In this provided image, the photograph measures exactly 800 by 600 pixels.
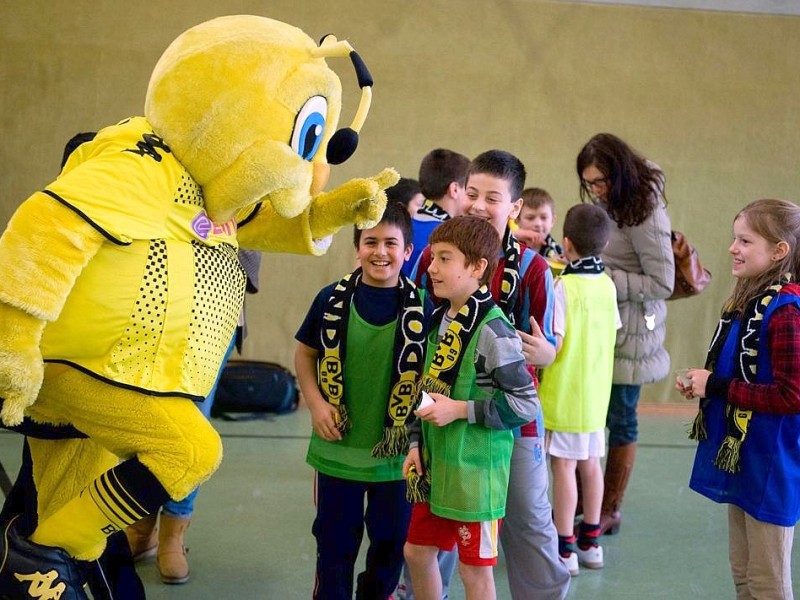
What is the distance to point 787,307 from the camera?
256 cm

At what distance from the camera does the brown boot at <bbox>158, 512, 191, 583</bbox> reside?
3.15 m

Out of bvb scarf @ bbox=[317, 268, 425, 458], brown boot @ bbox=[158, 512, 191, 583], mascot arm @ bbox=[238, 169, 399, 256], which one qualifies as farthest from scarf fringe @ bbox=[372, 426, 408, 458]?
brown boot @ bbox=[158, 512, 191, 583]

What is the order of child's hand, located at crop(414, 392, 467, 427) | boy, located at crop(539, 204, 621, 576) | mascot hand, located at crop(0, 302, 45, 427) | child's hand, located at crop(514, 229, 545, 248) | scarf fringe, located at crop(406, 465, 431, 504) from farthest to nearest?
child's hand, located at crop(514, 229, 545, 248) → boy, located at crop(539, 204, 621, 576) → scarf fringe, located at crop(406, 465, 431, 504) → child's hand, located at crop(414, 392, 467, 427) → mascot hand, located at crop(0, 302, 45, 427)

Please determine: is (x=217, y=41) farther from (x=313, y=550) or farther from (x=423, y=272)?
(x=313, y=550)

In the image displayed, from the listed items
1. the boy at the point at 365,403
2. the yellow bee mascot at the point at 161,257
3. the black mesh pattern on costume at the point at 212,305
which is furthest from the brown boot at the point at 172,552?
the black mesh pattern on costume at the point at 212,305

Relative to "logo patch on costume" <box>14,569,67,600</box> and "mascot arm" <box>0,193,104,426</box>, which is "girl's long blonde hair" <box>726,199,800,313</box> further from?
"logo patch on costume" <box>14,569,67,600</box>

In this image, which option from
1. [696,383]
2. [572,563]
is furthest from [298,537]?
[696,383]

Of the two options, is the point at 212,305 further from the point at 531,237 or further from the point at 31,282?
the point at 531,237

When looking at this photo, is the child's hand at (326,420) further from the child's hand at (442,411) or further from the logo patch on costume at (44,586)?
the logo patch on costume at (44,586)

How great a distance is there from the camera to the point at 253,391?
5777mm

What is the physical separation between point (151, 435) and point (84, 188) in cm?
54

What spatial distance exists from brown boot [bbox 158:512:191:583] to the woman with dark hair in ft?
5.28

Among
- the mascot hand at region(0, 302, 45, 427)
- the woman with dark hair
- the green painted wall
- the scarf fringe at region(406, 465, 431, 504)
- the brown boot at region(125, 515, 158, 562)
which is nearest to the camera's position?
the mascot hand at region(0, 302, 45, 427)

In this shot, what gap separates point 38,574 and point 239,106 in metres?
1.11
